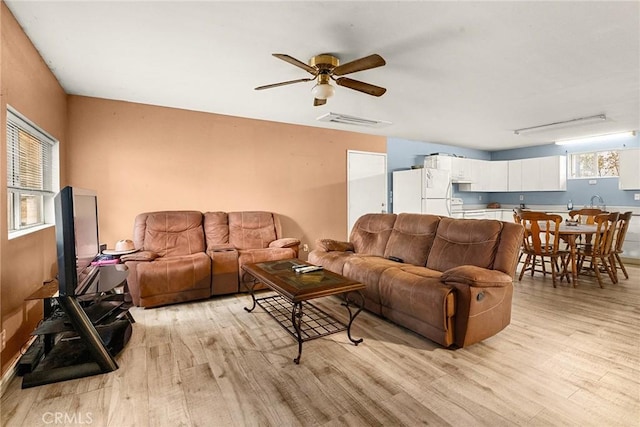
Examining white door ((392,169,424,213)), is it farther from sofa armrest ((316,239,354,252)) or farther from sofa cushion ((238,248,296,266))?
sofa cushion ((238,248,296,266))

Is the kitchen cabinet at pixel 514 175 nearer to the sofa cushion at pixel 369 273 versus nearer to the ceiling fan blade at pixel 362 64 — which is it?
the sofa cushion at pixel 369 273

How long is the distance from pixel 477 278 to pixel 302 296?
4.26 feet

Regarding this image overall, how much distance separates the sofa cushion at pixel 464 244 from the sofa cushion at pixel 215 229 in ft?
8.57

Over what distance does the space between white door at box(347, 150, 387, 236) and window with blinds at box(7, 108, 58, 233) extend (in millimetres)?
4176

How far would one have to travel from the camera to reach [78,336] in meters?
2.29

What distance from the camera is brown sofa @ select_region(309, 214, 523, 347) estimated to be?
7.70 ft

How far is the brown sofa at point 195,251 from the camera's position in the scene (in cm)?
328

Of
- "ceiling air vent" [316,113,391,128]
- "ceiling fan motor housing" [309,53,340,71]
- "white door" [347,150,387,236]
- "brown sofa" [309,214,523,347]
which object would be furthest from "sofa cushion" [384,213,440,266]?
"white door" [347,150,387,236]

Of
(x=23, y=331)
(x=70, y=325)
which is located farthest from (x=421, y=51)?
(x=23, y=331)

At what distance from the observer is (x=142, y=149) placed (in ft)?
13.1

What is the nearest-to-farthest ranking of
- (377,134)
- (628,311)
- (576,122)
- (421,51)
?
1. (421,51)
2. (628,311)
3. (576,122)
4. (377,134)

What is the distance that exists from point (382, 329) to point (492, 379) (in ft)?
3.10

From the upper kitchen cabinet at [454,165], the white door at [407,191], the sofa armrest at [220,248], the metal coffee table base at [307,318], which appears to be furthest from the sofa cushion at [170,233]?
the upper kitchen cabinet at [454,165]

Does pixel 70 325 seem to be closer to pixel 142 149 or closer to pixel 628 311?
pixel 142 149
